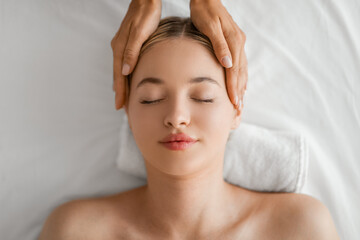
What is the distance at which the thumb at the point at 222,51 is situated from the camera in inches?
50.1

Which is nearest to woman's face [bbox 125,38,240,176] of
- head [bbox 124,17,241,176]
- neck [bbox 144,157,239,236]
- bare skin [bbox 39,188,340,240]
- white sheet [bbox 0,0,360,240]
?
head [bbox 124,17,241,176]

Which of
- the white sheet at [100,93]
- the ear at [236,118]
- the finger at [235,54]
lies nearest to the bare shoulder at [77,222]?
the white sheet at [100,93]

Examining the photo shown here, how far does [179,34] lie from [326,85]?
2.35ft

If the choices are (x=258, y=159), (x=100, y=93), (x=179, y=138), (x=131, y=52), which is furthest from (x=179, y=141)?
(x=100, y=93)

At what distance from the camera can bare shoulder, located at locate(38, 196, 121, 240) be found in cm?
140

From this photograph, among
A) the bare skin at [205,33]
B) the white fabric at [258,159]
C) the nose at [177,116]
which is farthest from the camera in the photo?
the white fabric at [258,159]

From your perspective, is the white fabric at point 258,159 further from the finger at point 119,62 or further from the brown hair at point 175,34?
the brown hair at point 175,34

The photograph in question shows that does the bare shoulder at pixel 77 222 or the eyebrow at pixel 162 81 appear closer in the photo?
the eyebrow at pixel 162 81

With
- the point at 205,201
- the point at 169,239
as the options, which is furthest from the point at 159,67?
the point at 169,239

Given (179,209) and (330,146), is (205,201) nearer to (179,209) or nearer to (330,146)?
(179,209)

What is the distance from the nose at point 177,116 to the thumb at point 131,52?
9.0 inches

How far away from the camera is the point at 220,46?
1273mm

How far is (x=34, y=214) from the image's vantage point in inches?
62.8

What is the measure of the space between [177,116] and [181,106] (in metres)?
0.04
